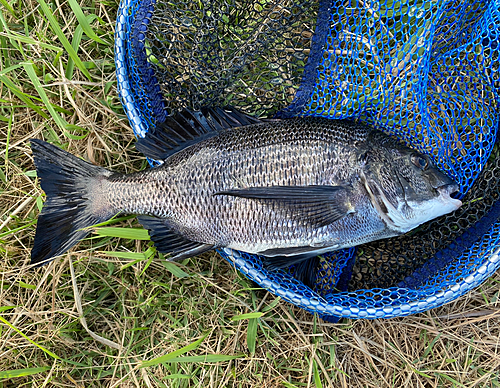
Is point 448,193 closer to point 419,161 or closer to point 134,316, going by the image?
point 419,161

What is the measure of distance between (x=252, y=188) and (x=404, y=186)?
81 centimetres

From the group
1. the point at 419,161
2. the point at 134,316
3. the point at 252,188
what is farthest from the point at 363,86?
the point at 134,316

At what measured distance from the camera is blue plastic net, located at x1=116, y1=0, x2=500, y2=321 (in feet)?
7.16

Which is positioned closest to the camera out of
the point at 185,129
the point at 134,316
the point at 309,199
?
the point at 309,199

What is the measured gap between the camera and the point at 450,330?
8.36ft

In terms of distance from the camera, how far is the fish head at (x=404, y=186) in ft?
6.78

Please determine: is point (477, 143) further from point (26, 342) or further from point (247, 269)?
point (26, 342)

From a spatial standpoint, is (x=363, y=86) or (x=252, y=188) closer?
(x=252, y=188)

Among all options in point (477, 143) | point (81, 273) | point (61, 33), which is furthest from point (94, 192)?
point (477, 143)

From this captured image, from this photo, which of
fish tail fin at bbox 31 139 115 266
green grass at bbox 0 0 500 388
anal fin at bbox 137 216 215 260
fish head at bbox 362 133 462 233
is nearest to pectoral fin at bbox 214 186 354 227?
fish head at bbox 362 133 462 233

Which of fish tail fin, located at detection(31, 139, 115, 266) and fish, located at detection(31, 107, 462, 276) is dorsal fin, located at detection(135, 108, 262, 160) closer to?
fish, located at detection(31, 107, 462, 276)

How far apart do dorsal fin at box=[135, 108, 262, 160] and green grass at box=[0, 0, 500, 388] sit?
0.43 meters

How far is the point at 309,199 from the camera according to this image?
6.63 feet

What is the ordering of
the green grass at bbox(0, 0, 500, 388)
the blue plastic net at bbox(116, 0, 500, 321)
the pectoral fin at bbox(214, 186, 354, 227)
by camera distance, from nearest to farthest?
1. the pectoral fin at bbox(214, 186, 354, 227)
2. the blue plastic net at bbox(116, 0, 500, 321)
3. the green grass at bbox(0, 0, 500, 388)
